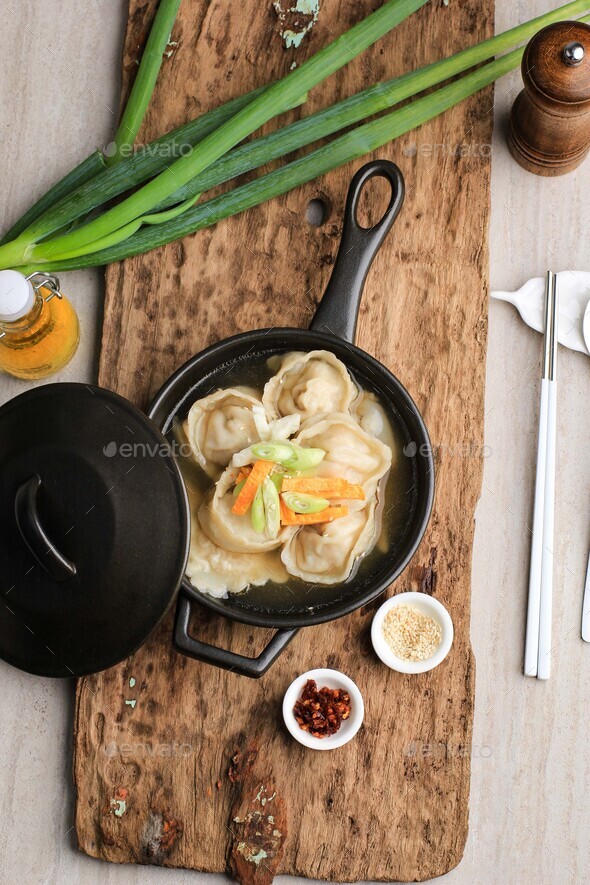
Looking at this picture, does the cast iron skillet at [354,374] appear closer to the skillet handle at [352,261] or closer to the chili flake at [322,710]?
the skillet handle at [352,261]

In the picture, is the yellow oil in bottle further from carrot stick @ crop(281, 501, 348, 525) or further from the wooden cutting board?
carrot stick @ crop(281, 501, 348, 525)

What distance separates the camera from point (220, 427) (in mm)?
2213

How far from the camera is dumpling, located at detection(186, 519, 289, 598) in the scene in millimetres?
2188

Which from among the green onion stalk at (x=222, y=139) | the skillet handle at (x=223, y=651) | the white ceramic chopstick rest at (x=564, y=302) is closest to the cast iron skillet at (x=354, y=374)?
the skillet handle at (x=223, y=651)

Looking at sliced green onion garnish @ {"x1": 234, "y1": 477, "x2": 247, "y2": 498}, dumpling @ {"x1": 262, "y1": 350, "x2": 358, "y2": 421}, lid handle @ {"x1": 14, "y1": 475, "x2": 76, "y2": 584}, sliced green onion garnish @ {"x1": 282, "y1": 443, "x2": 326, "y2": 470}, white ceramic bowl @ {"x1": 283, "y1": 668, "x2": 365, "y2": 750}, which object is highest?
dumpling @ {"x1": 262, "y1": 350, "x2": 358, "y2": 421}

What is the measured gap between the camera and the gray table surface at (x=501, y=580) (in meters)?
2.42

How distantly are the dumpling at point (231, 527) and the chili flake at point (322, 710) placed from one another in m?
0.46

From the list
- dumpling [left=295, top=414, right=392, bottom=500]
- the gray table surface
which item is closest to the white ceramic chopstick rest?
the gray table surface

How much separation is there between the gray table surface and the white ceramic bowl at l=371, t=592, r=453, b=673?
210 millimetres

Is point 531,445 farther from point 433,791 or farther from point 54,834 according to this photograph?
point 54,834

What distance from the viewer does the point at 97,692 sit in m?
2.34

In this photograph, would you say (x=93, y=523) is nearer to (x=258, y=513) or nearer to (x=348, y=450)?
(x=258, y=513)

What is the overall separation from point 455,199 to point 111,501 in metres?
1.41

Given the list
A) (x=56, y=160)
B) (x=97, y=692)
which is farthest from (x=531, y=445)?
(x=56, y=160)
